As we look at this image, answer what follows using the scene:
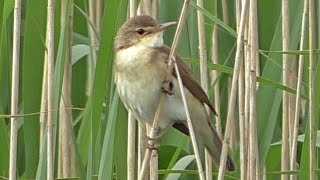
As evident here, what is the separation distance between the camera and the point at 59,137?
2477mm

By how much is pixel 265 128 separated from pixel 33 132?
69cm

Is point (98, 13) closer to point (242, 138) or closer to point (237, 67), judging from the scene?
point (242, 138)

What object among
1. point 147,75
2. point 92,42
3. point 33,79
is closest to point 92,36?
point 92,42

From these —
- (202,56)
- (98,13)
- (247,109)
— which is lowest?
(247,109)

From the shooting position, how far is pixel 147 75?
2.27 metres

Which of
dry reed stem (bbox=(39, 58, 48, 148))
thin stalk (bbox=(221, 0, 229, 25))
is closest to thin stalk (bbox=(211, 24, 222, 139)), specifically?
thin stalk (bbox=(221, 0, 229, 25))

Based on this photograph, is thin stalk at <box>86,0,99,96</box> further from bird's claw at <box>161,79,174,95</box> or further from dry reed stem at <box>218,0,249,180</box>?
dry reed stem at <box>218,0,249,180</box>

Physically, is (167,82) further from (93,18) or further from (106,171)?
(93,18)

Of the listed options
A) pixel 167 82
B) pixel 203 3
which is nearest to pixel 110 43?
pixel 167 82

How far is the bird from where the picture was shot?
89.1 inches

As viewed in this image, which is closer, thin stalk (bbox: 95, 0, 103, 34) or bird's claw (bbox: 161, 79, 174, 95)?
bird's claw (bbox: 161, 79, 174, 95)

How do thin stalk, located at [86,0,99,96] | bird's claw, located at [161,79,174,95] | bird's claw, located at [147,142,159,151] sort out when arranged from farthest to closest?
thin stalk, located at [86,0,99,96]
bird's claw, located at [161,79,174,95]
bird's claw, located at [147,142,159,151]

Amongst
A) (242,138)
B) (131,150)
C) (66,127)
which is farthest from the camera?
(66,127)

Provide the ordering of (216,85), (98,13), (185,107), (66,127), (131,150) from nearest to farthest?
(185,107) → (131,150) → (66,127) → (216,85) → (98,13)
